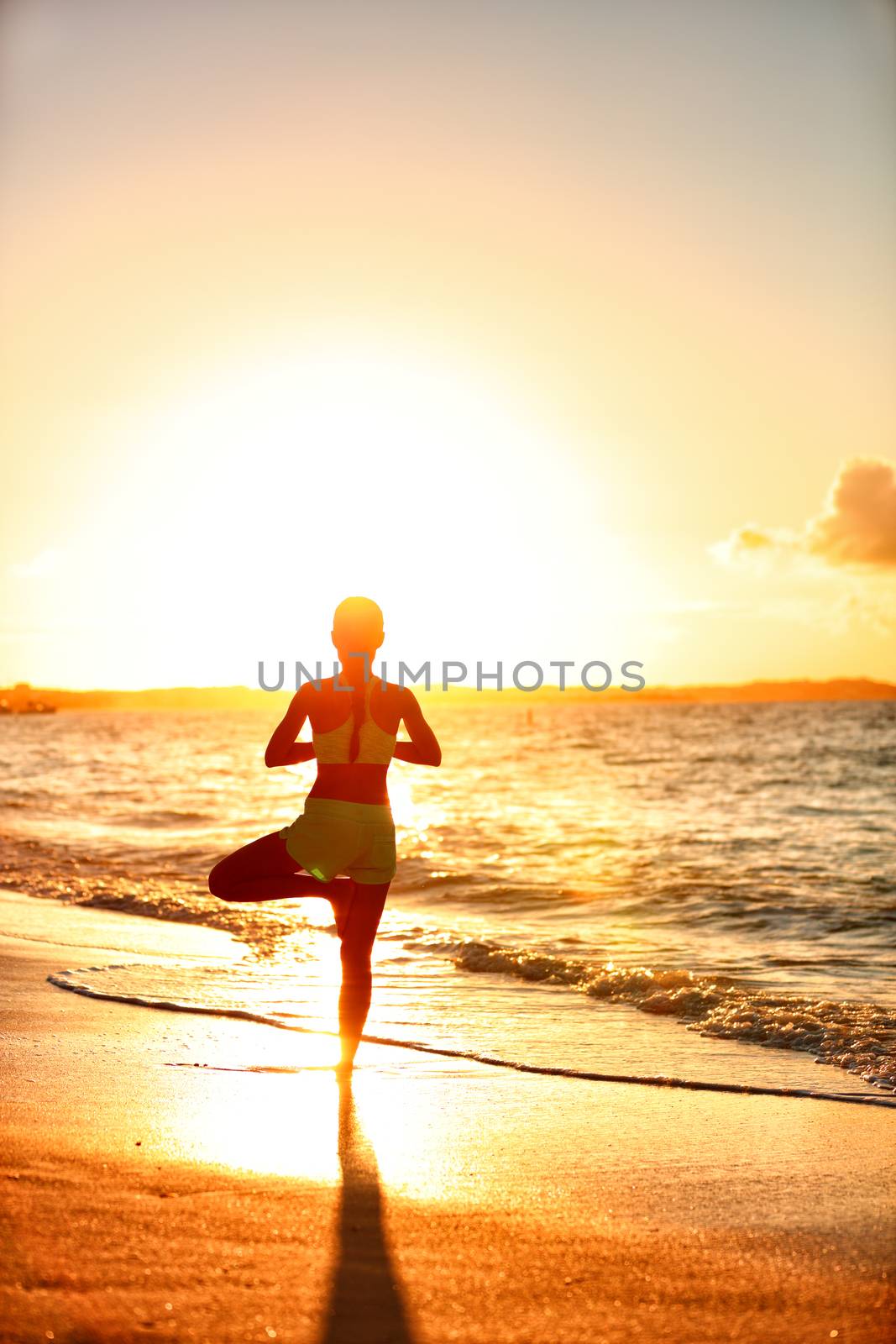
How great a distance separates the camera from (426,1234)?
3195 mm

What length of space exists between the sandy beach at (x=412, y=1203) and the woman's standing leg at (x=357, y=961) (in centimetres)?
19

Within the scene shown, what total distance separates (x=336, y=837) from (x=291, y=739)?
425mm

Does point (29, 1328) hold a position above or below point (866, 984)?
above

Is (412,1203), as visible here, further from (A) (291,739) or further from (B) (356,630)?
(B) (356,630)

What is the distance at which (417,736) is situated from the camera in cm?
491

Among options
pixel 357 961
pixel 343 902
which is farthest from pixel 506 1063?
pixel 343 902

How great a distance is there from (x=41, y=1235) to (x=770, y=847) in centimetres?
1466

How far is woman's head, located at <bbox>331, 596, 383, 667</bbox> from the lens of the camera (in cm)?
484

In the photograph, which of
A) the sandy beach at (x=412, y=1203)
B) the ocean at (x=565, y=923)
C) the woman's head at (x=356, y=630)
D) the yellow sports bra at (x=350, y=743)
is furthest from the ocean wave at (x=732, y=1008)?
the woman's head at (x=356, y=630)

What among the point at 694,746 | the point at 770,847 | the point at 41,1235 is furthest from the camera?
the point at 694,746

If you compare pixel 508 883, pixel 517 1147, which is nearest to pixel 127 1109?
pixel 517 1147

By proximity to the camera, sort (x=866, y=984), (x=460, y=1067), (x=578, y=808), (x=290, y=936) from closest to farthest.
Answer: (x=460, y=1067) → (x=866, y=984) → (x=290, y=936) → (x=578, y=808)

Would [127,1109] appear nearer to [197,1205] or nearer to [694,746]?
[197,1205]

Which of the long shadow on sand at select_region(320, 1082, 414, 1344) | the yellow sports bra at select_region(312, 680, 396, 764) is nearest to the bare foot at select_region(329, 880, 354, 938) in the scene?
the yellow sports bra at select_region(312, 680, 396, 764)
